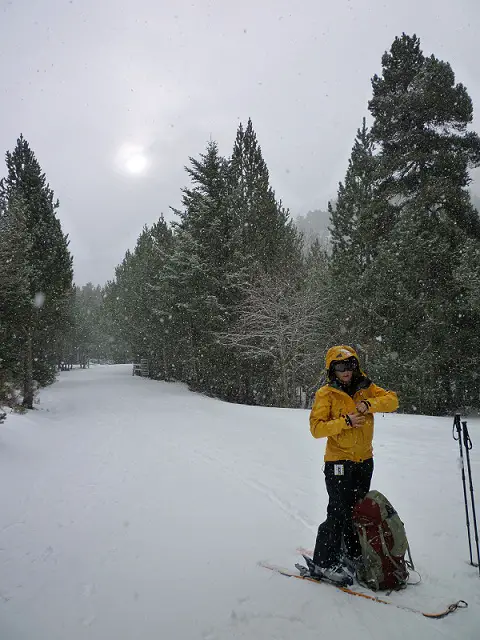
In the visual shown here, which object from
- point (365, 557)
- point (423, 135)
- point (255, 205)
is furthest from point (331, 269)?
point (365, 557)

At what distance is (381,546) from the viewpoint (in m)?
3.19

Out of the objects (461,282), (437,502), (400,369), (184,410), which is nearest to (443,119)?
(461,282)

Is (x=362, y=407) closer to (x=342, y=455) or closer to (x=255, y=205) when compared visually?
(x=342, y=455)

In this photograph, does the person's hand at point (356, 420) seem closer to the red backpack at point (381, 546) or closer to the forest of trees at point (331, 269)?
the red backpack at point (381, 546)

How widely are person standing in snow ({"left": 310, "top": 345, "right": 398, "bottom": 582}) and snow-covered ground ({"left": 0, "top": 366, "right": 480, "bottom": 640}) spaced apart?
0.35m

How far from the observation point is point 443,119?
13.0m

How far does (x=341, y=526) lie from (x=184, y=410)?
38.6 ft

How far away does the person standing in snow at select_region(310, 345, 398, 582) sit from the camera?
11.0 ft

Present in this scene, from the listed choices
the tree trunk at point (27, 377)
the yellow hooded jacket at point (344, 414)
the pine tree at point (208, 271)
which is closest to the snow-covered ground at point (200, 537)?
the yellow hooded jacket at point (344, 414)

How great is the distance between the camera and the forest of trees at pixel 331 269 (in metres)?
12.4

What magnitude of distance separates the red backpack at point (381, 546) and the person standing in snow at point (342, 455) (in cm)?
17

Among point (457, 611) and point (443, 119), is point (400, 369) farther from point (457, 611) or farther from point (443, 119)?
point (457, 611)

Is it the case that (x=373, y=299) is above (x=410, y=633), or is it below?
above

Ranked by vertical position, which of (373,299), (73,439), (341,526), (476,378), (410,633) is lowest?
(73,439)
